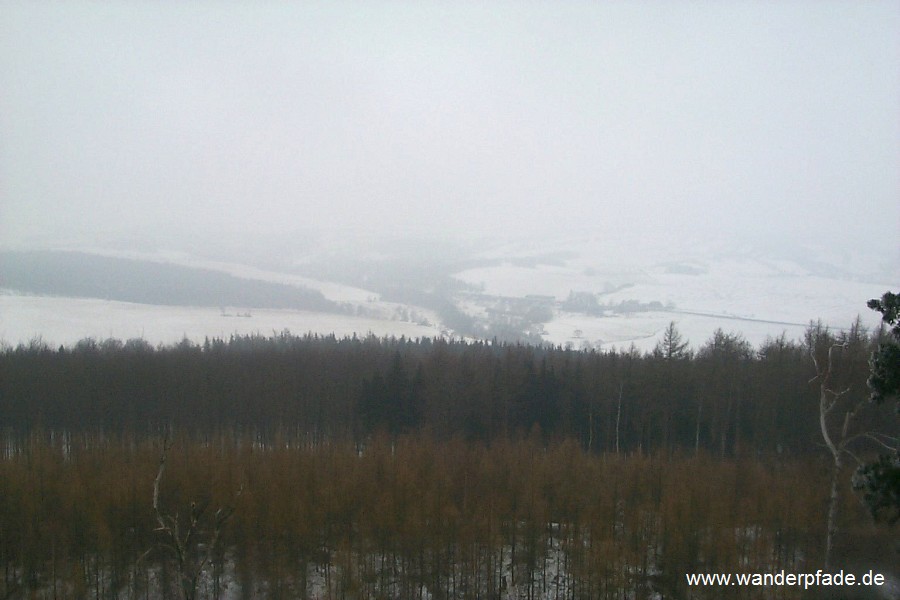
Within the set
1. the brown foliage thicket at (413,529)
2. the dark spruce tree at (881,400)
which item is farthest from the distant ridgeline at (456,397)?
the dark spruce tree at (881,400)

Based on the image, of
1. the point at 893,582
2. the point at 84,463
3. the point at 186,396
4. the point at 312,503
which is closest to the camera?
the point at 893,582

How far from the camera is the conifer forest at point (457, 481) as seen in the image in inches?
577

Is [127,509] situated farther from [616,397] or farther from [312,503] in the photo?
[616,397]

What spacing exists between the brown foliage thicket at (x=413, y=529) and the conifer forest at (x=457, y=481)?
0.26ft

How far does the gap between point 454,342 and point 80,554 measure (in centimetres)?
3882

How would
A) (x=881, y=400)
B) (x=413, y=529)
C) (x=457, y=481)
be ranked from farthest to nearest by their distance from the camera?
(x=457, y=481)
(x=413, y=529)
(x=881, y=400)

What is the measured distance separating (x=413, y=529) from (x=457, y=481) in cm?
380

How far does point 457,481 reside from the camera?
19.1m

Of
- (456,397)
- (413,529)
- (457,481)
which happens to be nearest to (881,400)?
(413,529)

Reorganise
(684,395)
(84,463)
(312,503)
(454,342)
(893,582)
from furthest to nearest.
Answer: (454,342) → (684,395) → (84,463) → (312,503) → (893,582)

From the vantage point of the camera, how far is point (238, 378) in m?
33.4

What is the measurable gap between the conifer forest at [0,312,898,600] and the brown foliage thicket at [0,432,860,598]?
0.08 metres

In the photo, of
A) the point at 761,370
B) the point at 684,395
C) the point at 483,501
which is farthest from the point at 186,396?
the point at 761,370

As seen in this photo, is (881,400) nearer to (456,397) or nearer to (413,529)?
(413,529)
